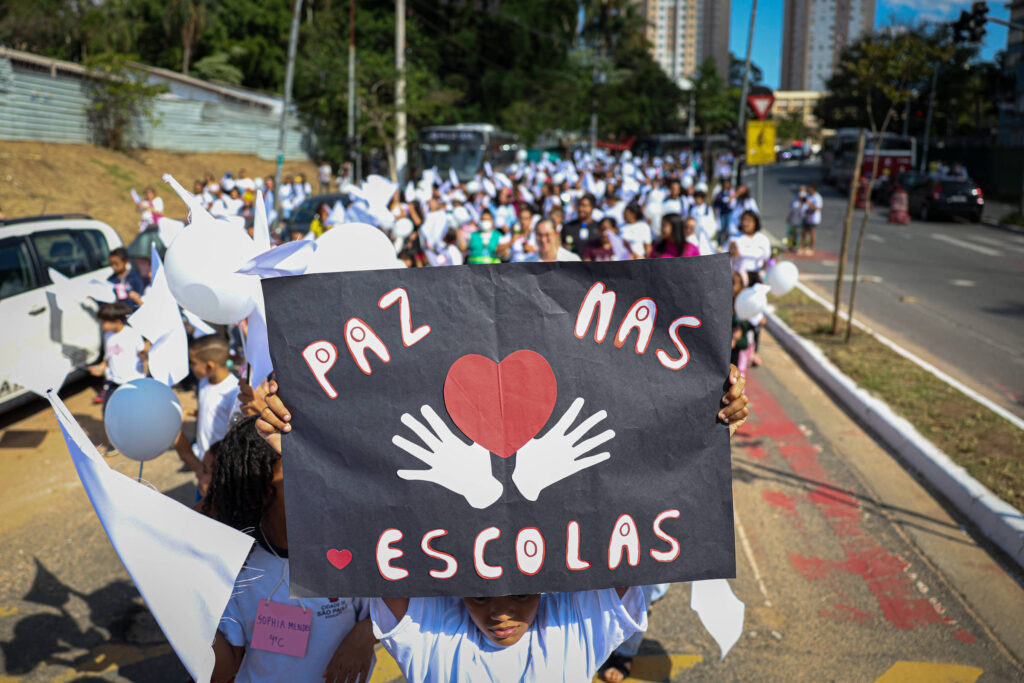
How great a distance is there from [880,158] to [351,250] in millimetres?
33052

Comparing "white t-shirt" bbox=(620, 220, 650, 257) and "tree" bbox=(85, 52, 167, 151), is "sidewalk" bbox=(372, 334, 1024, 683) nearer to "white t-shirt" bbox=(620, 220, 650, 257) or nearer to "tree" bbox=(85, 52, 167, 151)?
"white t-shirt" bbox=(620, 220, 650, 257)

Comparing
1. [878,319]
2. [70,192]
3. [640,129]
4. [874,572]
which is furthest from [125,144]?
[640,129]

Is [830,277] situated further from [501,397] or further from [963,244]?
[501,397]

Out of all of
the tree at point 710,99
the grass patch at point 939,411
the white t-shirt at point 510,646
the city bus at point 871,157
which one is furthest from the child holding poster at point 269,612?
the tree at point 710,99

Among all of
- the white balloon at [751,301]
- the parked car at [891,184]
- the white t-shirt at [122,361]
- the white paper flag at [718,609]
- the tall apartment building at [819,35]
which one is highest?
the tall apartment building at [819,35]

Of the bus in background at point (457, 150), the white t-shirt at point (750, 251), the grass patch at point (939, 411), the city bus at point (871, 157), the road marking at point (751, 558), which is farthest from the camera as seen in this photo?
the city bus at point (871, 157)

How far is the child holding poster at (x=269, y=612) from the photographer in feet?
7.39

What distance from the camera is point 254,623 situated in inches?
89.1

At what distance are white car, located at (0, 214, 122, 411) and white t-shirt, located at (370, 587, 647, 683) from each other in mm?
4816

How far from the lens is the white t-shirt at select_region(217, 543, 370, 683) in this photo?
2.25 meters

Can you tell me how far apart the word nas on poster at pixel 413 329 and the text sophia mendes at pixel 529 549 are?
44 cm

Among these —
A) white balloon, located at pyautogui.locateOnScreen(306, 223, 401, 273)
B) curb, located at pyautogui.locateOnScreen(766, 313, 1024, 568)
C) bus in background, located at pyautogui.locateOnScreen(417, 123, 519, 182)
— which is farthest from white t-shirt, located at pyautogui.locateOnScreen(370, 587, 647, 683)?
bus in background, located at pyautogui.locateOnScreen(417, 123, 519, 182)

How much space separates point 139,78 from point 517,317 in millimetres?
31126

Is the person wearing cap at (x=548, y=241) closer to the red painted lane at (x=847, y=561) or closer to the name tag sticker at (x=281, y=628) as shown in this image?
the red painted lane at (x=847, y=561)
